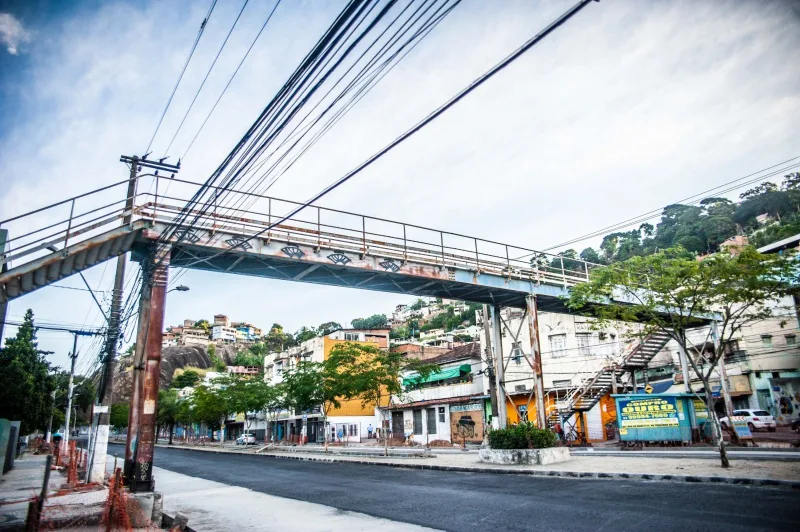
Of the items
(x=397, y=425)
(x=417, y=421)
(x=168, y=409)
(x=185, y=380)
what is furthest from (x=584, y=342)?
(x=185, y=380)

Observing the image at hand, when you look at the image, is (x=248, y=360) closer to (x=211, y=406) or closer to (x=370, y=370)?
(x=211, y=406)

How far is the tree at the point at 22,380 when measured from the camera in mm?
26327

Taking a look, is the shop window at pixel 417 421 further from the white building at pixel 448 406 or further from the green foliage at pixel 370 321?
the green foliage at pixel 370 321

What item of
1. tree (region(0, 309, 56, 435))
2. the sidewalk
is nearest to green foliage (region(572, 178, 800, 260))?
tree (region(0, 309, 56, 435))

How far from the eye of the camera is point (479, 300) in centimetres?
2461

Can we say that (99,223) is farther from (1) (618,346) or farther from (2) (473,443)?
(1) (618,346)

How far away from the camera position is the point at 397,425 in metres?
50.8

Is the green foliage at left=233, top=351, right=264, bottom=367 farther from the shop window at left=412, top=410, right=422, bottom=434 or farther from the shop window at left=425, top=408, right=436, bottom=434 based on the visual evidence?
the shop window at left=425, top=408, right=436, bottom=434

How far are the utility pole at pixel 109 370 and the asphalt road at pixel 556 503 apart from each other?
19.4 ft

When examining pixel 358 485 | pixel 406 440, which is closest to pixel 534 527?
pixel 358 485

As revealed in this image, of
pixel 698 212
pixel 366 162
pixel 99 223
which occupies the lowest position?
pixel 366 162

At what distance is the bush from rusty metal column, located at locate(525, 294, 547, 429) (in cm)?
113

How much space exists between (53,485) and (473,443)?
94.9 feet

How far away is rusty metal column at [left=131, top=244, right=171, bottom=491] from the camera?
45.6 feet
